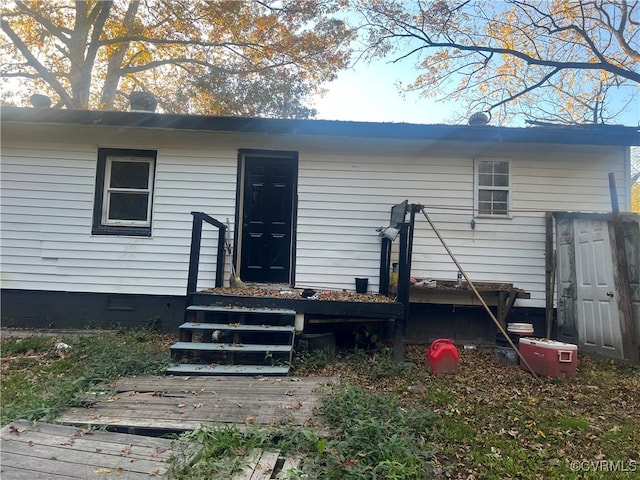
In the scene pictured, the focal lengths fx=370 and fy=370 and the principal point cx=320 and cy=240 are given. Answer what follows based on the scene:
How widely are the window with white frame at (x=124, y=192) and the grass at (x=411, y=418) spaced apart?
199cm

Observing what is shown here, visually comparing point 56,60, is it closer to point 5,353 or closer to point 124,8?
point 124,8

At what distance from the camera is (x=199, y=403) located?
3.01 meters

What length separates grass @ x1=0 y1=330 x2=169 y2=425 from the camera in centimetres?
291

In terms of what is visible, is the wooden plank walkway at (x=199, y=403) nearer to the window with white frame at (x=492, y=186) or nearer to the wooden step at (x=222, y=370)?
the wooden step at (x=222, y=370)

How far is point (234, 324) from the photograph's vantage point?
4441 millimetres

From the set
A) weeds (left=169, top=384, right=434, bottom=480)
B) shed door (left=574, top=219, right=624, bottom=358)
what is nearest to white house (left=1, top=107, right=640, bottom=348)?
shed door (left=574, top=219, right=624, bottom=358)

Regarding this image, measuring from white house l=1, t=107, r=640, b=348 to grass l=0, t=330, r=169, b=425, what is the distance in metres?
0.92

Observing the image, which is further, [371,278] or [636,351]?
[371,278]

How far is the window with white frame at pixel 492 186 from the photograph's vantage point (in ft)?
19.1

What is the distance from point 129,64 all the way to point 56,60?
7.63 ft

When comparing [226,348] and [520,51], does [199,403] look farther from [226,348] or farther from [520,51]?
[520,51]

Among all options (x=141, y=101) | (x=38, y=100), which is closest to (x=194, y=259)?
(x=141, y=101)

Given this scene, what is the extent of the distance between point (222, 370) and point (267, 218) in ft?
9.30

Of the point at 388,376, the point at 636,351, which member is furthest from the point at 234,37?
the point at 636,351
